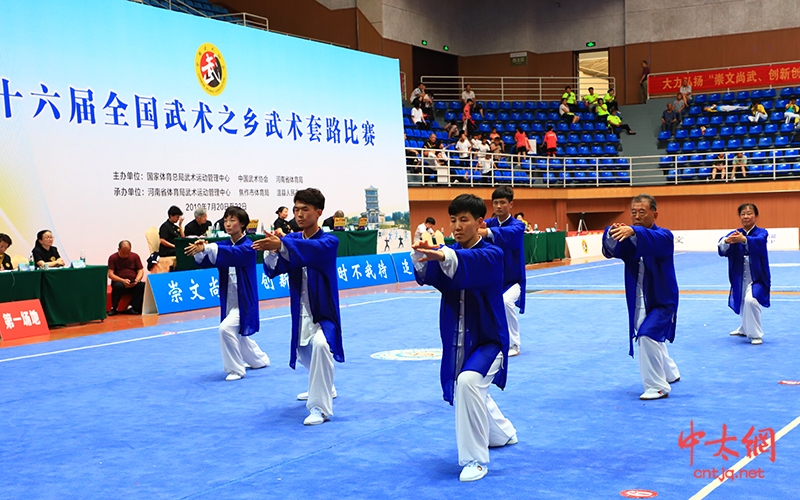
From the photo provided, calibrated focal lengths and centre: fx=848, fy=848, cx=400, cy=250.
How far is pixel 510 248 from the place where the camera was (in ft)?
35.1

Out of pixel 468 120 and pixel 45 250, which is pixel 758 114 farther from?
pixel 45 250

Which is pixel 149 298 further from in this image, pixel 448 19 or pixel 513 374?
pixel 448 19

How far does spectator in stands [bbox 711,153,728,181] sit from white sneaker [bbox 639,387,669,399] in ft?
93.9

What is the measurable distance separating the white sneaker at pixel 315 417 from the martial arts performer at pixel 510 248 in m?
3.42

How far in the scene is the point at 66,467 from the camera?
20.5 ft

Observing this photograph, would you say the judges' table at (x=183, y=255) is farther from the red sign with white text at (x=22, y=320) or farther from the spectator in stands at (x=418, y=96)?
the spectator in stands at (x=418, y=96)

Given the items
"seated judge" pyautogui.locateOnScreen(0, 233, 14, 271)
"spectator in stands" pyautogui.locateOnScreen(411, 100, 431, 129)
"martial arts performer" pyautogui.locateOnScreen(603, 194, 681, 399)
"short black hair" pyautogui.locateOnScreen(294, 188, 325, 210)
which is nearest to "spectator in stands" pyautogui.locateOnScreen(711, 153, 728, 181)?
"spectator in stands" pyautogui.locateOnScreen(411, 100, 431, 129)

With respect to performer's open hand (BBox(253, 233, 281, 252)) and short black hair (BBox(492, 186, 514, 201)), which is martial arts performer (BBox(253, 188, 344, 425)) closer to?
performer's open hand (BBox(253, 233, 281, 252))

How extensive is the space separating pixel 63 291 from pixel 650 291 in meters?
11.1

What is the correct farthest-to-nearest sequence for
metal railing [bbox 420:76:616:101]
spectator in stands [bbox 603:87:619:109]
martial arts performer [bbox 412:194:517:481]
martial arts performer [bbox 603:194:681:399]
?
1. metal railing [bbox 420:76:616:101]
2. spectator in stands [bbox 603:87:619:109]
3. martial arts performer [bbox 603:194:681:399]
4. martial arts performer [bbox 412:194:517:481]

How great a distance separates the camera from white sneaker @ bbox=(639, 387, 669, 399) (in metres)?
7.73

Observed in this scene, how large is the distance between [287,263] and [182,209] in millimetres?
12610

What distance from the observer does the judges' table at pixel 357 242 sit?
2172 centimetres

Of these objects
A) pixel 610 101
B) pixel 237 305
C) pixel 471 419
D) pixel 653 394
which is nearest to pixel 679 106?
pixel 610 101
